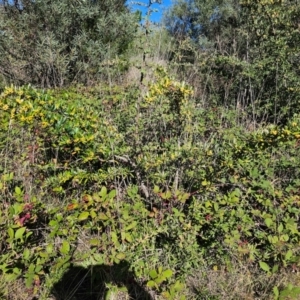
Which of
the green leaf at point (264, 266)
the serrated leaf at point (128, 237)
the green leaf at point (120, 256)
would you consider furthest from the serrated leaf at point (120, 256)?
the green leaf at point (264, 266)

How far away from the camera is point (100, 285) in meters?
2.06

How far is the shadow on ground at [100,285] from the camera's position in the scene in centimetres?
200

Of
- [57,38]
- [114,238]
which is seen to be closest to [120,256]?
[114,238]

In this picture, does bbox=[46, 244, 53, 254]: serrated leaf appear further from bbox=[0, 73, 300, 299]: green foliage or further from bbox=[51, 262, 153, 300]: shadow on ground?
bbox=[51, 262, 153, 300]: shadow on ground

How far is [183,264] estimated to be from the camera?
2.11m

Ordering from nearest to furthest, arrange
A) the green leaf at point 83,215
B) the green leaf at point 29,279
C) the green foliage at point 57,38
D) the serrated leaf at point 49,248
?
the green leaf at point 29,279 → the serrated leaf at point 49,248 → the green leaf at point 83,215 → the green foliage at point 57,38

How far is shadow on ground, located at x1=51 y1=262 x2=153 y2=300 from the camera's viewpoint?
Answer: 200 cm

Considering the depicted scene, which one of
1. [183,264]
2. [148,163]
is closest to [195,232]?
[183,264]

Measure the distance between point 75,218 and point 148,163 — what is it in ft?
2.00

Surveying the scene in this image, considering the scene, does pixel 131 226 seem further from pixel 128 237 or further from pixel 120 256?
pixel 120 256

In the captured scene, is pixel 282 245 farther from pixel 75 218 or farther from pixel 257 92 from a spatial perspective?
pixel 257 92

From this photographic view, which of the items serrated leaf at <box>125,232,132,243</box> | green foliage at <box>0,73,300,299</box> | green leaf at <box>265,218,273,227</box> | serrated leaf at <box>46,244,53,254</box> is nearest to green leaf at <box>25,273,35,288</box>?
green foliage at <box>0,73,300,299</box>

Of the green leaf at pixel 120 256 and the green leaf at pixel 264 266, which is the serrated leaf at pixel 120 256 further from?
the green leaf at pixel 264 266

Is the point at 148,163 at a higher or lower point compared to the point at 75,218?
higher
